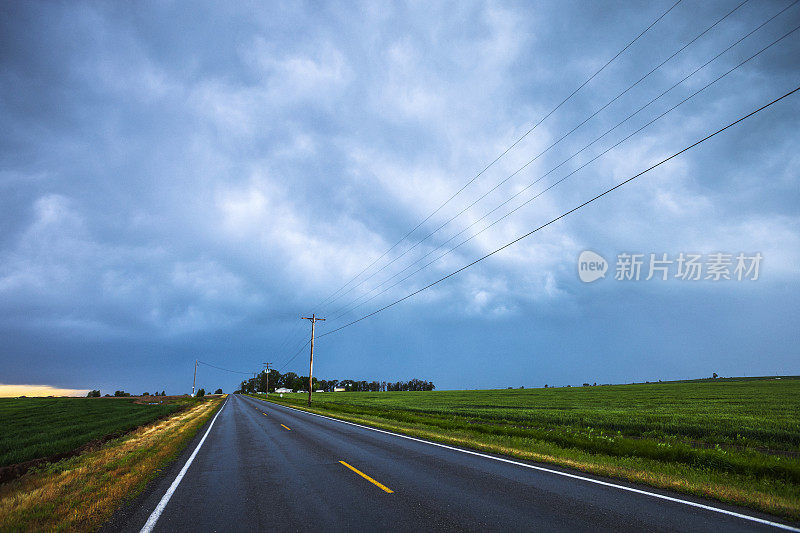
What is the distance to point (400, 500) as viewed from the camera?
6863 millimetres

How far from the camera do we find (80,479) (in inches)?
366

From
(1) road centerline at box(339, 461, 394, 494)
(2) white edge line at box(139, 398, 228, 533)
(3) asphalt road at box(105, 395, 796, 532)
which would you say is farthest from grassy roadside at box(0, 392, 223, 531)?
(1) road centerline at box(339, 461, 394, 494)

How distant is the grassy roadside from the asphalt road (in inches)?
18.6

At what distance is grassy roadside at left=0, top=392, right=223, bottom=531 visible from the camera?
6.36m

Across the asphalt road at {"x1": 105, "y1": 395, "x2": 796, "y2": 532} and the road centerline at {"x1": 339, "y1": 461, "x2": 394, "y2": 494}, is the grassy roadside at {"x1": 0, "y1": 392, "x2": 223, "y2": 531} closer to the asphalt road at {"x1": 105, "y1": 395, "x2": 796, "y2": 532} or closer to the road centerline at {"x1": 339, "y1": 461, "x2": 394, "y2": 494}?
the asphalt road at {"x1": 105, "y1": 395, "x2": 796, "y2": 532}

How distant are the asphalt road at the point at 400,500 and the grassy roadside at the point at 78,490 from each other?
1.55 feet

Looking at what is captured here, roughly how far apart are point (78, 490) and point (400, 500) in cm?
721

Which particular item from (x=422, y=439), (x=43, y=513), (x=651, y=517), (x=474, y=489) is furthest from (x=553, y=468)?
(x=43, y=513)

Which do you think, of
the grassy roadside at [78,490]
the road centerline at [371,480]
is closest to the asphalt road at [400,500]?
the road centerline at [371,480]

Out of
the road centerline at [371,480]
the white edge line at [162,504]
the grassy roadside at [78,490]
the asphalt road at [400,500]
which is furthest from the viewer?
the road centerline at [371,480]

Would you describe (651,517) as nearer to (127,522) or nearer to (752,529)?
(752,529)

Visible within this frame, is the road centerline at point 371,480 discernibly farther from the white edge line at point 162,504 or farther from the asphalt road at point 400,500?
the white edge line at point 162,504

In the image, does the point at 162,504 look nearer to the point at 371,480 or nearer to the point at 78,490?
the point at 78,490

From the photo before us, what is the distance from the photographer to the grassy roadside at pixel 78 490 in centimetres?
636
